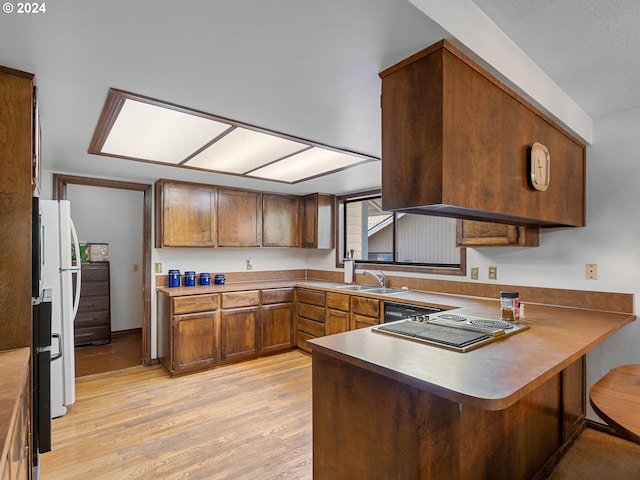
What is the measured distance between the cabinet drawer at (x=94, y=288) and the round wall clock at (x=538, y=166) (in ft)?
16.4

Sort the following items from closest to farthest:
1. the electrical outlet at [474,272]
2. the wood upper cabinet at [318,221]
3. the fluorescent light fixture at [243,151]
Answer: the fluorescent light fixture at [243,151], the electrical outlet at [474,272], the wood upper cabinet at [318,221]

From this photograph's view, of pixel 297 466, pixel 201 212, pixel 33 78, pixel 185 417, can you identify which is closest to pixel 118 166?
pixel 201 212

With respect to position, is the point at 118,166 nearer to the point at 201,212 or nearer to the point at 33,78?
the point at 201,212

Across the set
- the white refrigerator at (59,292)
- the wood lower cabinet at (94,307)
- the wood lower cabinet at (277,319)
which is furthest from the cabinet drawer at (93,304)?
the wood lower cabinet at (277,319)

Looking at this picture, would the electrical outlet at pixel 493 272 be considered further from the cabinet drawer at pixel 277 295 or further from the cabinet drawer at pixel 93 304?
the cabinet drawer at pixel 93 304

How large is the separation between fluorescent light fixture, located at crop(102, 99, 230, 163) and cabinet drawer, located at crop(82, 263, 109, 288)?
2.55 metres

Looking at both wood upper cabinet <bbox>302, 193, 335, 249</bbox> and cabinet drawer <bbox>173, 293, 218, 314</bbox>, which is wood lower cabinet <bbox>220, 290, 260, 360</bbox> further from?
wood upper cabinet <bbox>302, 193, 335, 249</bbox>

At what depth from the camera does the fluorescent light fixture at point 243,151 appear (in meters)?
2.38

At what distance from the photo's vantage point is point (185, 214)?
151 inches

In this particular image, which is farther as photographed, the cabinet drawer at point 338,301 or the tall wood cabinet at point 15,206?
the cabinet drawer at point 338,301

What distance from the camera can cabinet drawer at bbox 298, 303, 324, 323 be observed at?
3.99 m

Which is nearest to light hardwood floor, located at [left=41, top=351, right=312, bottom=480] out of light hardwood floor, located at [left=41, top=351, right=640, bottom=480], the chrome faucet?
light hardwood floor, located at [left=41, top=351, right=640, bottom=480]

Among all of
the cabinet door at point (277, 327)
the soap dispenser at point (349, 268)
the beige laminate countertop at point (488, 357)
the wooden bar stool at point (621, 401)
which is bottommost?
the cabinet door at point (277, 327)

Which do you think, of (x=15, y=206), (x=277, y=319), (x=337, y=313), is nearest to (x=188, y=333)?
(x=277, y=319)
